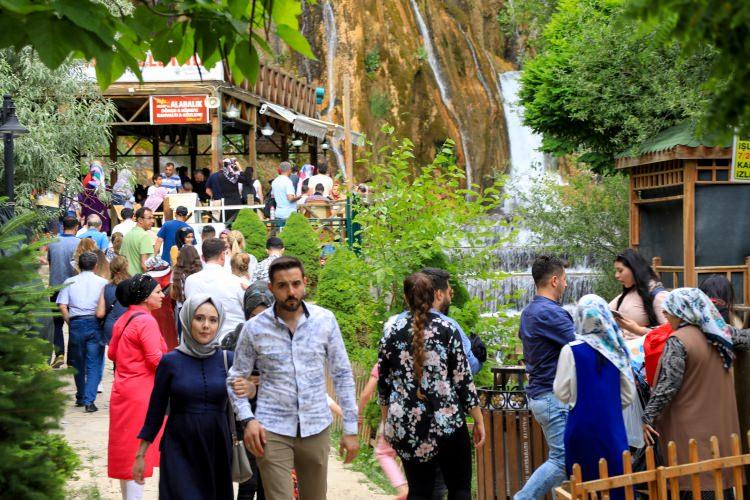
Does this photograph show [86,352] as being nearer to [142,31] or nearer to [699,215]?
[142,31]

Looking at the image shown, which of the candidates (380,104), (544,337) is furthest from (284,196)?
(380,104)

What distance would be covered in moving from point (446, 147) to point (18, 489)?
22.6 feet

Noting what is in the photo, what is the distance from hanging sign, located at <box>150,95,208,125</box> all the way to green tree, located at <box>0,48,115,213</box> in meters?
4.20

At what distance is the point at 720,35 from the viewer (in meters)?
2.24

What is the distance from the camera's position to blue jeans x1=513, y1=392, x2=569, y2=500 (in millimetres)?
6543

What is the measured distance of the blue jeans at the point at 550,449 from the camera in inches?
258

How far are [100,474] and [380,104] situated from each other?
97.5 ft

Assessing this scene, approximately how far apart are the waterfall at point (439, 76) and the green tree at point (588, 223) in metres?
16.8

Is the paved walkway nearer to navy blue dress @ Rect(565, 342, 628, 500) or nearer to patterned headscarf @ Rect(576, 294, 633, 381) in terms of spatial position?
navy blue dress @ Rect(565, 342, 628, 500)

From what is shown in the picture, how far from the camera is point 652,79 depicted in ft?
53.0

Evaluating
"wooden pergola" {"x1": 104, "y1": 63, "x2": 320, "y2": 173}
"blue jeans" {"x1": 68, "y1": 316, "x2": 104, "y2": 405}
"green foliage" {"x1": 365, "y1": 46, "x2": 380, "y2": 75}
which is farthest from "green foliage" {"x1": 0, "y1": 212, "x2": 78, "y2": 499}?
"green foliage" {"x1": 365, "y1": 46, "x2": 380, "y2": 75}

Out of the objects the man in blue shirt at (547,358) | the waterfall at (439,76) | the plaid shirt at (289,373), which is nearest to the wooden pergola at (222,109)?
the waterfall at (439,76)

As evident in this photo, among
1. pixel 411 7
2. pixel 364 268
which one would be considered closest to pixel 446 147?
pixel 364 268

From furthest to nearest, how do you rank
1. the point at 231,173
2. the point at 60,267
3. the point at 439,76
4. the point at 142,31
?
the point at 439,76 → the point at 231,173 → the point at 60,267 → the point at 142,31
